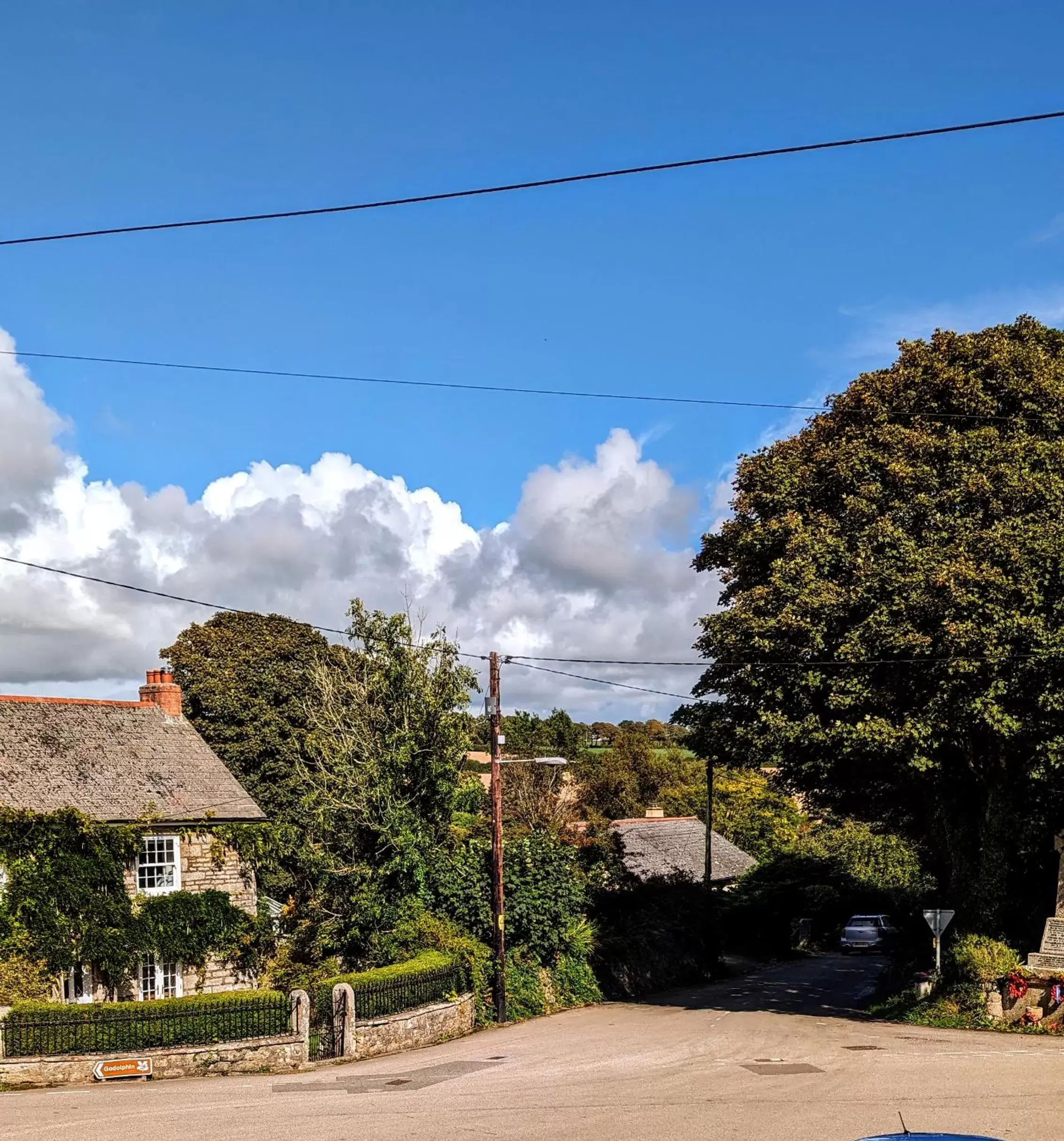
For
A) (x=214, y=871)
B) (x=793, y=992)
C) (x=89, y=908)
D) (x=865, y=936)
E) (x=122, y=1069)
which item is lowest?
(x=865, y=936)

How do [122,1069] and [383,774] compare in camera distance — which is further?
[383,774]

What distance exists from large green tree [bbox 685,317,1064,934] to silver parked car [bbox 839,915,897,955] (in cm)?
2426

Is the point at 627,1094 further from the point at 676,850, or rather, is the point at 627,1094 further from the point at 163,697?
the point at 676,850

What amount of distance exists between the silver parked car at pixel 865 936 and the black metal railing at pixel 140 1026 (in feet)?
122

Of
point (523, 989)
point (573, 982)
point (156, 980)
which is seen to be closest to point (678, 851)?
point (573, 982)

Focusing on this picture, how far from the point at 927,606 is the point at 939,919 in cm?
742

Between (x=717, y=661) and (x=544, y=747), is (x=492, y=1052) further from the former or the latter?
(x=544, y=747)

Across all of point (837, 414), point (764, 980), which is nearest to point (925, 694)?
point (837, 414)

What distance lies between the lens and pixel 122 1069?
22219mm

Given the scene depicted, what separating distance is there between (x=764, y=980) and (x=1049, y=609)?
2363 centimetres

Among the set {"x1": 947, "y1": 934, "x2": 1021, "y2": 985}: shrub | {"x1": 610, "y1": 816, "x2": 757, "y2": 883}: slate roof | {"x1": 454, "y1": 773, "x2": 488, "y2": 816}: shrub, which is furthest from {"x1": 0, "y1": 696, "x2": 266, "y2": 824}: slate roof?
{"x1": 947, "y1": 934, "x2": 1021, "y2": 985}: shrub

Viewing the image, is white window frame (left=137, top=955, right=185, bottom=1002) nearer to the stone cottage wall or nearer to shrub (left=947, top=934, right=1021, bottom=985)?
the stone cottage wall

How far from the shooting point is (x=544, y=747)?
255ft

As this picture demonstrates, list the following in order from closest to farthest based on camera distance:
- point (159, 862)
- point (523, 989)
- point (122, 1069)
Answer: point (122, 1069), point (523, 989), point (159, 862)
